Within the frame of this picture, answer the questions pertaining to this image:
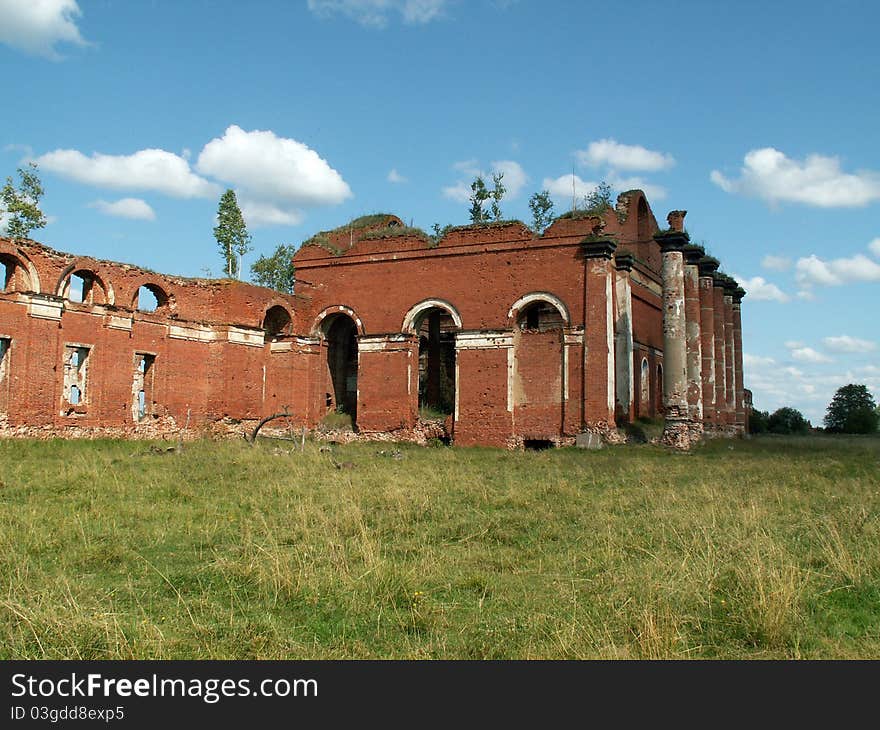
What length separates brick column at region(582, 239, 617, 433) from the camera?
72.7 feet

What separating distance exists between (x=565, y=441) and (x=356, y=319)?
28.4 feet

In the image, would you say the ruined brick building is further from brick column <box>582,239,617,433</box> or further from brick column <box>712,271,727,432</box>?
brick column <box>712,271,727,432</box>

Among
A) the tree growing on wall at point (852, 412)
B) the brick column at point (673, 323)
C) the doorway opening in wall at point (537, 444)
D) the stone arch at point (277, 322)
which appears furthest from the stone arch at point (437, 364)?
the tree growing on wall at point (852, 412)

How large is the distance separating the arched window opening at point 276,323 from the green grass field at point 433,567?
13800mm

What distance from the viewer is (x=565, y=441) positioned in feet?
73.9

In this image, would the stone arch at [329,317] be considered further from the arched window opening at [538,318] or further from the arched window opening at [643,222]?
the arched window opening at [643,222]

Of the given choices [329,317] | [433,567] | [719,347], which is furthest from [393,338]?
[433,567]

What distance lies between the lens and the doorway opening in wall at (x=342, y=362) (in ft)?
90.4

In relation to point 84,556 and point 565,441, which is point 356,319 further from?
point 84,556

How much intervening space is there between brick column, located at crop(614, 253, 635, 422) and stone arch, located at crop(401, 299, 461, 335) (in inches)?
210

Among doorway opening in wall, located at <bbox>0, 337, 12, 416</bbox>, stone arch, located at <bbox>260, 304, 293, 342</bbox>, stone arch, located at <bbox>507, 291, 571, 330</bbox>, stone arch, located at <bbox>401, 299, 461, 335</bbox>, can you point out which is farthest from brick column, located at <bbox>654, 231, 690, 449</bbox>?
doorway opening in wall, located at <bbox>0, 337, 12, 416</bbox>

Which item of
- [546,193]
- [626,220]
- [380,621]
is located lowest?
[380,621]

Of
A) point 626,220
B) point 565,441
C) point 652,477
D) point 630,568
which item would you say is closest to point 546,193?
point 626,220

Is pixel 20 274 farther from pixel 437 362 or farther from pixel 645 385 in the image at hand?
pixel 645 385
